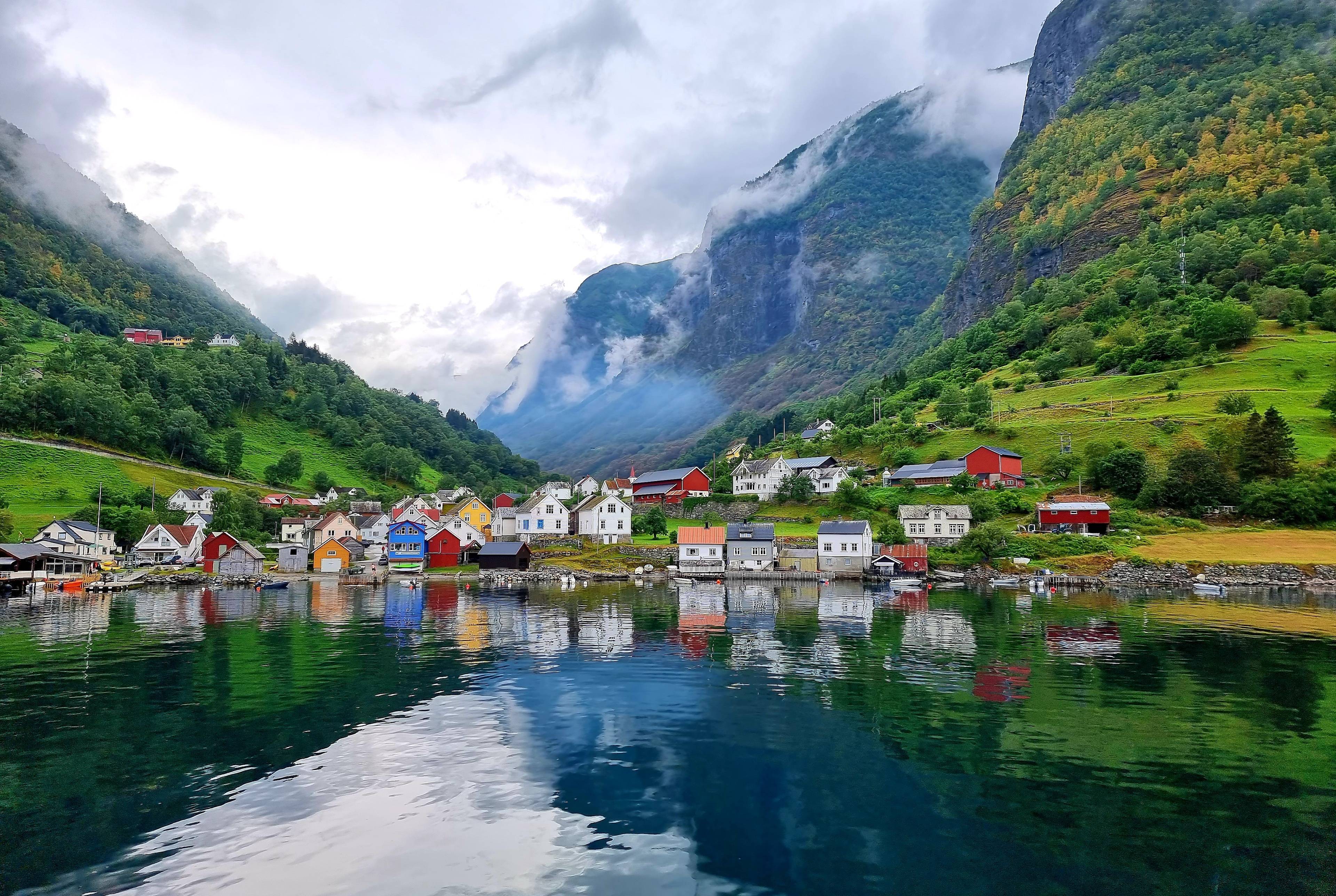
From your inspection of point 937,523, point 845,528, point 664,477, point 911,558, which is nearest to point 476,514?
point 664,477

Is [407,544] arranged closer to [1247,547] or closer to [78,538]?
[78,538]

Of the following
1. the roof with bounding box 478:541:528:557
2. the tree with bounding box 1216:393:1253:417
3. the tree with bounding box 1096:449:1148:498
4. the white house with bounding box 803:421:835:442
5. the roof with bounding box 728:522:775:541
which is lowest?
the roof with bounding box 478:541:528:557

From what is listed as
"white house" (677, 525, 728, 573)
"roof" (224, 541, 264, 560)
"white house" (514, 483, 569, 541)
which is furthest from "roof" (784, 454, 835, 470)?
"roof" (224, 541, 264, 560)

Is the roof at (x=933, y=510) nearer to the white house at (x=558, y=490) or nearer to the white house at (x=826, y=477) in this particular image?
the white house at (x=826, y=477)

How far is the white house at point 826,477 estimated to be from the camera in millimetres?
111125

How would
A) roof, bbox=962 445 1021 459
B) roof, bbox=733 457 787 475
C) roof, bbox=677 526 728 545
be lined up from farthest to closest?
roof, bbox=733 457 787 475 → roof, bbox=962 445 1021 459 → roof, bbox=677 526 728 545

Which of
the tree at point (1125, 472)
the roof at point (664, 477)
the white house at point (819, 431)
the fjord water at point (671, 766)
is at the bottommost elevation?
the fjord water at point (671, 766)

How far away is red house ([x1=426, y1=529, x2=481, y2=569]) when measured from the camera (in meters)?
91.2

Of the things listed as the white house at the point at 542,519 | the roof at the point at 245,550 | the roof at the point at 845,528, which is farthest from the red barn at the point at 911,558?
the roof at the point at 245,550

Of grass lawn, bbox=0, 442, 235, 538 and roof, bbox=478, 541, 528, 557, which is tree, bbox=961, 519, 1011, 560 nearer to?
roof, bbox=478, 541, 528, 557

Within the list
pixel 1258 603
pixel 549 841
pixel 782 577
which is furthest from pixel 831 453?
pixel 549 841

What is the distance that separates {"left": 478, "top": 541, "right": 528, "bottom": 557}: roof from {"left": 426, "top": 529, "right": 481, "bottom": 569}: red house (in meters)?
5.78

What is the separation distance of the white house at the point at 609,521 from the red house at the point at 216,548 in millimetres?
42069

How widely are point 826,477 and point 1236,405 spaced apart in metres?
53.9
